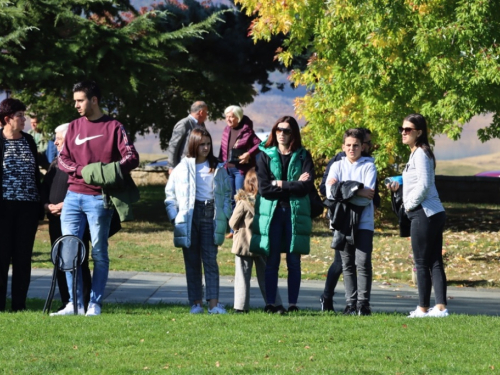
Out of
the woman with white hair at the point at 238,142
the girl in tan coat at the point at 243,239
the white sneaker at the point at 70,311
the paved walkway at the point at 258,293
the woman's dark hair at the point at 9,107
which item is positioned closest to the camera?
the white sneaker at the point at 70,311

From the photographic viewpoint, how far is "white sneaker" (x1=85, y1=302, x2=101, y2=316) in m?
8.13

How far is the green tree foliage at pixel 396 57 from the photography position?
13.8 meters

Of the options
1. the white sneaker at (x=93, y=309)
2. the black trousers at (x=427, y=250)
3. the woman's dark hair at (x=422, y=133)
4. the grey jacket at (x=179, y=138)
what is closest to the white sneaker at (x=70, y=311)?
the white sneaker at (x=93, y=309)

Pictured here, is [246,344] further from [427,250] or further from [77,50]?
[77,50]

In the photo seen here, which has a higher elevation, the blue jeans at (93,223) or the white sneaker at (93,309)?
the blue jeans at (93,223)

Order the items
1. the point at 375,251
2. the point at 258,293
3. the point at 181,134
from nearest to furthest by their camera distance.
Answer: the point at 258,293 → the point at 181,134 → the point at 375,251

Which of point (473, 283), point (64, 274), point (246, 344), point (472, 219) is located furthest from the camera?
point (472, 219)

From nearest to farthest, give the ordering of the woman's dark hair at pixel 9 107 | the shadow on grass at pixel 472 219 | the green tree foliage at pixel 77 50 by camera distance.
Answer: the woman's dark hair at pixel 9 107 < the green tree foliage at pixel 77 50 < the shadow on grass at pixel 472 219

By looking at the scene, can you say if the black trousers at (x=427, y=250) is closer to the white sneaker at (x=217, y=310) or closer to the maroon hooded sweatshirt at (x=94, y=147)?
the white sneaker at (x=217, y=310)

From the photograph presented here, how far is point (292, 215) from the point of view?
8.47m

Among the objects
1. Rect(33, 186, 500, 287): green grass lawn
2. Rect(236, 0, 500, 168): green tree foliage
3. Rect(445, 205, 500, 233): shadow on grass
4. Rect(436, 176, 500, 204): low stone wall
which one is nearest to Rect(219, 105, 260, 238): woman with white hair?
Rect(33, 186, 500, 287): green grass lawn

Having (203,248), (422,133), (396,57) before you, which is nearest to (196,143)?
(203,248)

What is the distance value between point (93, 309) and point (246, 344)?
1.98 m

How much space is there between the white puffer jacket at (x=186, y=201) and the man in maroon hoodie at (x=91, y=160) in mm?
635
